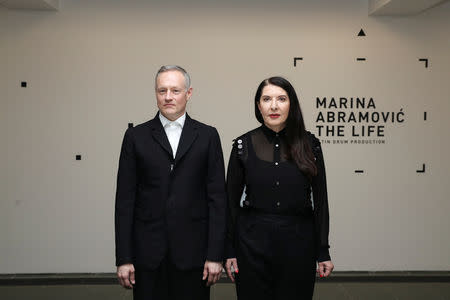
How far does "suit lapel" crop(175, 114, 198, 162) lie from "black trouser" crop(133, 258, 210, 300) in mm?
493

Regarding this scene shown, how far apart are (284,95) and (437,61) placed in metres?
2.84

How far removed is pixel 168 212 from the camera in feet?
6.33

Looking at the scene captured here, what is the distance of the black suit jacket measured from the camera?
1938 millimetres

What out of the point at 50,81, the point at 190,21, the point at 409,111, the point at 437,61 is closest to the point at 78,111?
the point at 50,81

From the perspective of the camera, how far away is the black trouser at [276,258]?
2.02 metres

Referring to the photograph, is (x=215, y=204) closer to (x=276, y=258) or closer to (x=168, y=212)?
(x=168, y=212)

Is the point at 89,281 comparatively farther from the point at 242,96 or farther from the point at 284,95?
the point at 284,95

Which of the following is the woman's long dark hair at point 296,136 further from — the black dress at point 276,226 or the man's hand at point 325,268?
the man's hand at point 325,268

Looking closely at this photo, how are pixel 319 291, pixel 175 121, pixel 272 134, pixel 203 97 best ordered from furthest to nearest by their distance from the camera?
pixel 203 97 < pixel 319 291 < pixel 272 134 < pixel 175 121

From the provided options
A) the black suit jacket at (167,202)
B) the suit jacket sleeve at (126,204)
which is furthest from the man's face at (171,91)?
the suit jacket sleeve at (126,204)

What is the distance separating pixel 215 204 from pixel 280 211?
32 cm

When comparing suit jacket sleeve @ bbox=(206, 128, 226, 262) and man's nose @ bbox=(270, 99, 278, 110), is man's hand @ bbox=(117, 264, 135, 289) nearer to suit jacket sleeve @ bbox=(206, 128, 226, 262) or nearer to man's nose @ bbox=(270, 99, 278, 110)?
suit jacket sleeve @ bbox=(206, 128, 226, 262)

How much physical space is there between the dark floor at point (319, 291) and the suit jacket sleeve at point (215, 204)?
6.08 ft

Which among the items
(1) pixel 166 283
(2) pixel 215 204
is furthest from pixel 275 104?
(1) pixel 166 283
